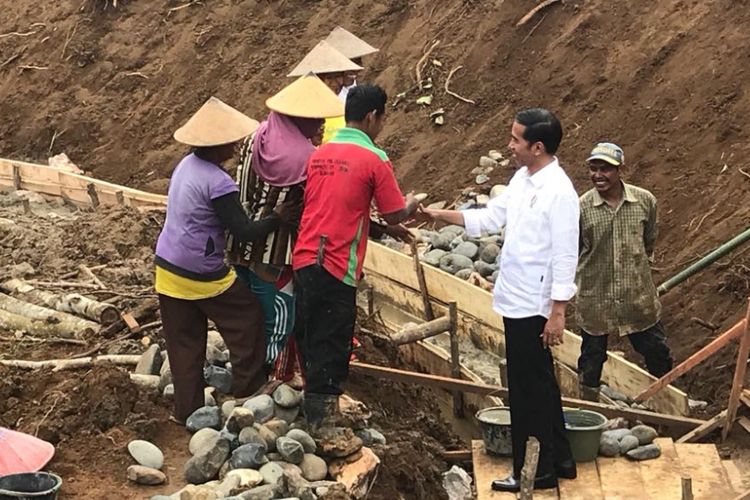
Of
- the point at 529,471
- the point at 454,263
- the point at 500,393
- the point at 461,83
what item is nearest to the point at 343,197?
the point at 529,471

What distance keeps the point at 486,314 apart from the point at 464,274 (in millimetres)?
717

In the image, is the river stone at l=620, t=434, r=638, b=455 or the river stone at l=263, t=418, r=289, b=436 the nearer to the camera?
the river stone at l=263, t=418, r=289, b=436

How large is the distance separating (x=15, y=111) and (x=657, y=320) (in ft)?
38.4

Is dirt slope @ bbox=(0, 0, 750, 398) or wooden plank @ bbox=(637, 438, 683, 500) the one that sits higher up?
dirt slope @ bbox=(0, 0, 750, 398)

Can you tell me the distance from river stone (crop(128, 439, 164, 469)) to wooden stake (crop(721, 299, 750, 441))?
265cm

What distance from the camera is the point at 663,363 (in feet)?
22.1

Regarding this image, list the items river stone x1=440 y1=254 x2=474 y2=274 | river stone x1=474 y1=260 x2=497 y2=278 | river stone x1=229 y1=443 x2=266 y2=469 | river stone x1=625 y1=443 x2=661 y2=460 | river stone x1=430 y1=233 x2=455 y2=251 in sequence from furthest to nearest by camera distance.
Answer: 1. river stone x1=430 y1=233 x2=455 y2=251
2. river stone x1=440 y1=254 x2=474 y2=274
3. river stone x1=474 y1=260 x2=497 y2=278
4. river stone x1=625 y1=443 x2=661 y2=460
5. river stone x1=229 y1=443 x2=266 y2=469

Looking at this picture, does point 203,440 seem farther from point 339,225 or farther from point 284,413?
point 339,225

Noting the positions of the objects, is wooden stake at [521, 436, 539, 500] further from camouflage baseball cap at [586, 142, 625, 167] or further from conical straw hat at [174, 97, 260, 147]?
camouflage baseball cap at [586, 142, 625, 167]

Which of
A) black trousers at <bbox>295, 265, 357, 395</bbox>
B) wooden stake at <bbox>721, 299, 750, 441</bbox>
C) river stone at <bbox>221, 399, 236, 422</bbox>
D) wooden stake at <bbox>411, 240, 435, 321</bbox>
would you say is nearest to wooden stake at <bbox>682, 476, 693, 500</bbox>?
wooden stake at <bbox>721, 299, 750, 441</bbox>

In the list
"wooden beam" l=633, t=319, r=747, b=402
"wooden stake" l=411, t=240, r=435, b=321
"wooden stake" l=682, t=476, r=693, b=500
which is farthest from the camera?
"wooden stake" l=411, t=240, r=435, b=321

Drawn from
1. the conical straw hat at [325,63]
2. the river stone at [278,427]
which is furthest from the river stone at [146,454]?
the conical straw hat at [325,63]

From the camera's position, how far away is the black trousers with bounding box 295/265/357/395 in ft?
17.4

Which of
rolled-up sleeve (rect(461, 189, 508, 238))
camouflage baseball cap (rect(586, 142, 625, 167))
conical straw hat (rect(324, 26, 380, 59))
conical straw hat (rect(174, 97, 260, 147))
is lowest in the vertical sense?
rolled-up sleeve (rect(461, 189, 508, 238))
